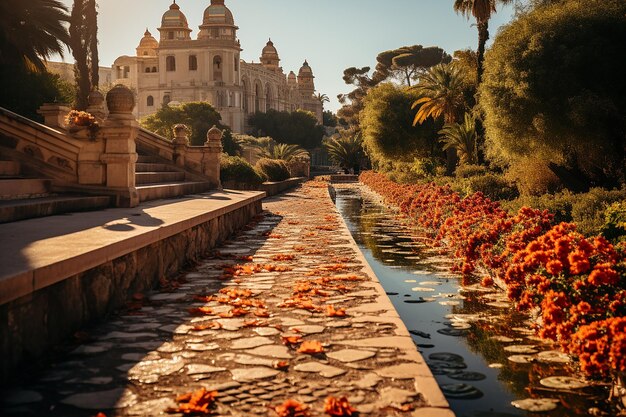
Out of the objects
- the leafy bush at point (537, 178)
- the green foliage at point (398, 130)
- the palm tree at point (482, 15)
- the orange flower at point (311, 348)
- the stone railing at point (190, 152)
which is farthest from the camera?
the green foliage at point (398, 130)

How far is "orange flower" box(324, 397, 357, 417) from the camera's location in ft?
11.7

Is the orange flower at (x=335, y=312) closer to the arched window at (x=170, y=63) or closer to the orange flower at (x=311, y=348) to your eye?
the orange flower at (x=311, y=348)

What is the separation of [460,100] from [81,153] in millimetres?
23741

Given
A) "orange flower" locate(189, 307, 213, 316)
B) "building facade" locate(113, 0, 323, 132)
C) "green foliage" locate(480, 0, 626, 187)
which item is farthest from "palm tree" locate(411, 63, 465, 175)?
"building facade" locate(113, 0, 323, 132)

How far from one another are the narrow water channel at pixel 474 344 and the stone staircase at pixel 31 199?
4.42m

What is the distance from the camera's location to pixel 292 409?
3605 millimetres

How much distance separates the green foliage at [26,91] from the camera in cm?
1953

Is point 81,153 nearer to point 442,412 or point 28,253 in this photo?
point 28,253

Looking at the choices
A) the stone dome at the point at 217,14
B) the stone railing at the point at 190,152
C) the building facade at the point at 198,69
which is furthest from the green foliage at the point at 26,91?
the stone dome at the point at 217,14

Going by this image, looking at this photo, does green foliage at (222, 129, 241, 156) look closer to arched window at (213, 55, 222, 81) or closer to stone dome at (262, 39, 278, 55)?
arched window at (213, 55, 222, 81)

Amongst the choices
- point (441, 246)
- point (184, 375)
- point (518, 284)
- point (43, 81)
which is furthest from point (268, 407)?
point (43, 81)

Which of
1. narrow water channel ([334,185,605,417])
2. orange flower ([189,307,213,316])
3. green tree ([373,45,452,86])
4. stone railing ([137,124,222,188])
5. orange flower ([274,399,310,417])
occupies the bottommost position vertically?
narrow water channel ([334,185,605,417])

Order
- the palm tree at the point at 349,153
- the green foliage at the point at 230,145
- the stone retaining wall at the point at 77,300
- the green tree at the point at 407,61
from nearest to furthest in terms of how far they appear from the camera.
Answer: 1. the stone retaining wall at the point at 77,300
2. the green foliage at the point at 230,145
3. the palm tree at the point at 349,153
4. the green tree at the point at 407,61

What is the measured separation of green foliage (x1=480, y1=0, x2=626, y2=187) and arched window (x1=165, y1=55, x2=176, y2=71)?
96618 millimetres
